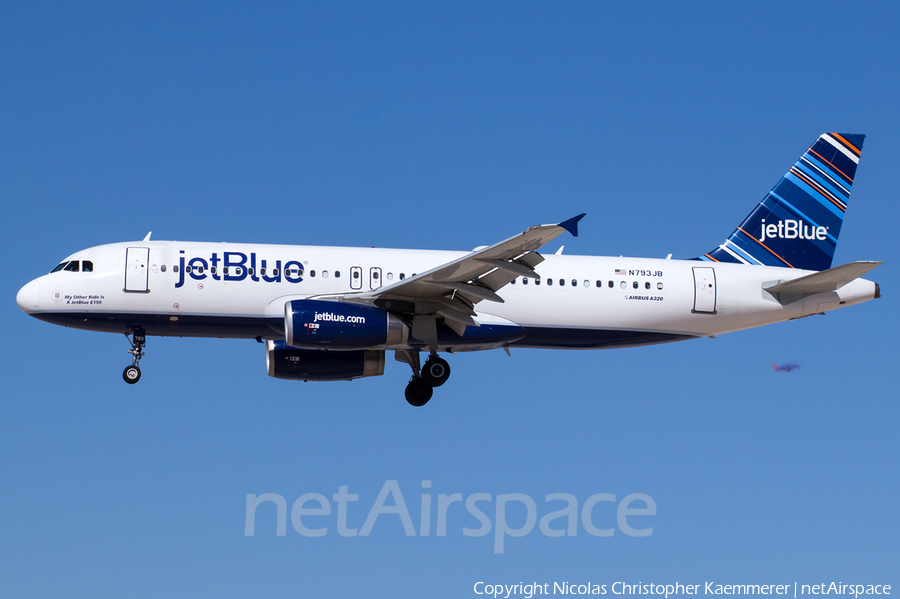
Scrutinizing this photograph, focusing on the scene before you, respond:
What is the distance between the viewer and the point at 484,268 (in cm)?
2566

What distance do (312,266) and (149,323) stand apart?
459 centimetres

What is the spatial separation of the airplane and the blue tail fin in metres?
0.34

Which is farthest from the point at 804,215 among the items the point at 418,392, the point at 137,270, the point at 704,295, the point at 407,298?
the point at 137,270

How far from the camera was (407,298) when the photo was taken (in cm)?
2697

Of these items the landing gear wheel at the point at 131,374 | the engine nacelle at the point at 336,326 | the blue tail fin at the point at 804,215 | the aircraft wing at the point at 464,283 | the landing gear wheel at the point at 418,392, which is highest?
the blue tail fin at the point at 804,215

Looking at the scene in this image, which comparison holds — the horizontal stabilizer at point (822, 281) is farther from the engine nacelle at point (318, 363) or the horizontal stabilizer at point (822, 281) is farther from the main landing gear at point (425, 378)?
the engine nacelle at point (318, 363)

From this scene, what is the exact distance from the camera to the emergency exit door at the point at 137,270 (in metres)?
27.5

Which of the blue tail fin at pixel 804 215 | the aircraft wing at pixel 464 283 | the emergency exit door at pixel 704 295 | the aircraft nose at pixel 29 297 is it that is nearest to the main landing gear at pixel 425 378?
the aircraft wing at pixel 464 283

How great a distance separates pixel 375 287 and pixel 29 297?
9253mm

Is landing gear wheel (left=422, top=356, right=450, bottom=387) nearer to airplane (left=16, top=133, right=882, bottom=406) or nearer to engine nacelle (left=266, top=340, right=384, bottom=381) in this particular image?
airplane (left=16, top=133, right=882, bottom=406)

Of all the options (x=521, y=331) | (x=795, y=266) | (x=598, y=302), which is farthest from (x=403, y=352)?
(x=795, y=266)

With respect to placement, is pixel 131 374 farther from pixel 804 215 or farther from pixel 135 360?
pixel 804 215

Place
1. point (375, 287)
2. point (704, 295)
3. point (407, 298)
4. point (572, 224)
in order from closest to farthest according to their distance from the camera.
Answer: point (572, 224), point (407, 298), point (375, 287), point (704, 295)

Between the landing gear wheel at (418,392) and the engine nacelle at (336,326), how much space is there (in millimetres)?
3325
